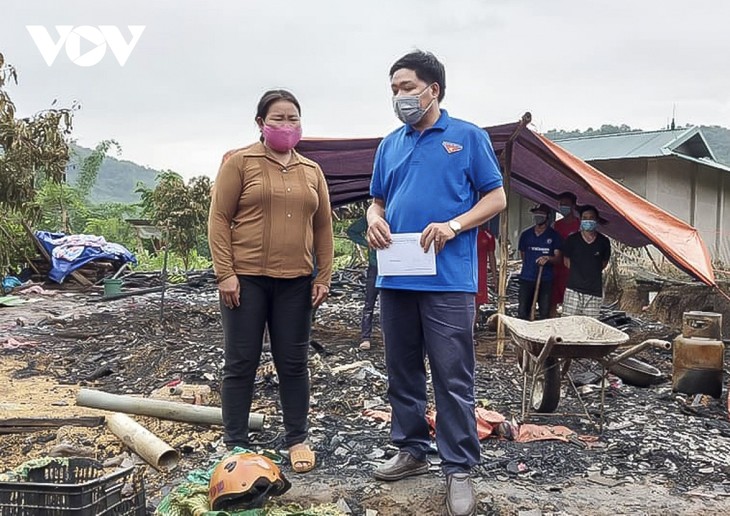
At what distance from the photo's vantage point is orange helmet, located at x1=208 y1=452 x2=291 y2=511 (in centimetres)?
287

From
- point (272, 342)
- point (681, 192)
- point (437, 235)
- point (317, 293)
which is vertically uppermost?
point (681, 192)

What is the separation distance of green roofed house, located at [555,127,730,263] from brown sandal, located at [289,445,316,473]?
13.4 metres

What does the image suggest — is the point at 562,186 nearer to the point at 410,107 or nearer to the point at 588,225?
the point at 588,225

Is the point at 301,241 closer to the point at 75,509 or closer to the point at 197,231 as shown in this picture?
the point at 75,509

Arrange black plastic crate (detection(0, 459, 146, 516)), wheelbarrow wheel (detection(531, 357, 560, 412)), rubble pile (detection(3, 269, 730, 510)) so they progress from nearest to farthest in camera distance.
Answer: black plastic crate (detection(0, 459, 146, 516))
rubble pile (detection(3, 269, 730, 510))
wheelbarrow wheel (detection(531, 357, 560, 412))

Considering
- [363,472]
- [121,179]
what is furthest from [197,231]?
[121,179]

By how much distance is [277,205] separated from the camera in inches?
137

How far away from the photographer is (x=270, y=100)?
3.53 meters

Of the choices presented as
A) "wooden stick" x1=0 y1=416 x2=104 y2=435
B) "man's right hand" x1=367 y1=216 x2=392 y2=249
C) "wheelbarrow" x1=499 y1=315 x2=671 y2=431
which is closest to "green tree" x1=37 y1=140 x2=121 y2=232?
"wooden stick" x1=0 y1=416 x2=104 y2=435

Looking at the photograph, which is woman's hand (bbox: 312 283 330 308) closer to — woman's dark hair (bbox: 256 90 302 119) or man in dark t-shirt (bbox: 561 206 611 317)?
woman's dark hair (bbox: 256 90 302 119)

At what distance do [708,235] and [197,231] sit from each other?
39.8 ft

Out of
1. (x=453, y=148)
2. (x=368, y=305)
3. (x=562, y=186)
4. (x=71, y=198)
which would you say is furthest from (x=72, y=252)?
(x=453, y=148)

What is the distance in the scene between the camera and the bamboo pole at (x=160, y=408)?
4.47 meters

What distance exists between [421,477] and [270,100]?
2.05 m
